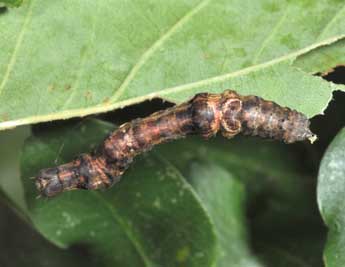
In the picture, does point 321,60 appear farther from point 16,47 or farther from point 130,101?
point 16,47

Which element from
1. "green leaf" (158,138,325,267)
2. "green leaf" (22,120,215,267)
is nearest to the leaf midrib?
"green leaf" (22,120,215,267)

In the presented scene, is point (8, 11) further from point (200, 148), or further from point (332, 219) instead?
point (332, 219)

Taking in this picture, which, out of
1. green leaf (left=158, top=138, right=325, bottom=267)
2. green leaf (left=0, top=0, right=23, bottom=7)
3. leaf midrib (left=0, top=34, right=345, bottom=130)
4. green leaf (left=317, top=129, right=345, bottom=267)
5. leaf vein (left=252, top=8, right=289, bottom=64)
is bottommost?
green leaf (left=158, top=138, right=325, bottom=267)

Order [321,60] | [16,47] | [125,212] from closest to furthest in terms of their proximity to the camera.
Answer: [16,47] < [321,60] < [125,212]

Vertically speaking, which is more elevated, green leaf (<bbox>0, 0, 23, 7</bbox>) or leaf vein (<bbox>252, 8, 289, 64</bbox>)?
green leaf (<bbox>0, 0, 23, 7</bbox>)

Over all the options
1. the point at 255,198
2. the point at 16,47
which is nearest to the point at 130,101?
the point at 16,47

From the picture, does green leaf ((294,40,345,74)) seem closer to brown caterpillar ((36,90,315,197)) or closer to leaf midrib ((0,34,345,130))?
leaf midrib ((0,34,345,130))

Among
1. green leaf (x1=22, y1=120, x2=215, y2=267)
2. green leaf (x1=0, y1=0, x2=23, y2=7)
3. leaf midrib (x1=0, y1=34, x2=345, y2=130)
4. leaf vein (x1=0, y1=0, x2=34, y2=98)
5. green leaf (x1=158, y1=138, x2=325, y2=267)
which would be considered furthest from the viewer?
green leaf (x1=158, y1=138, x2=325, y2=267)
